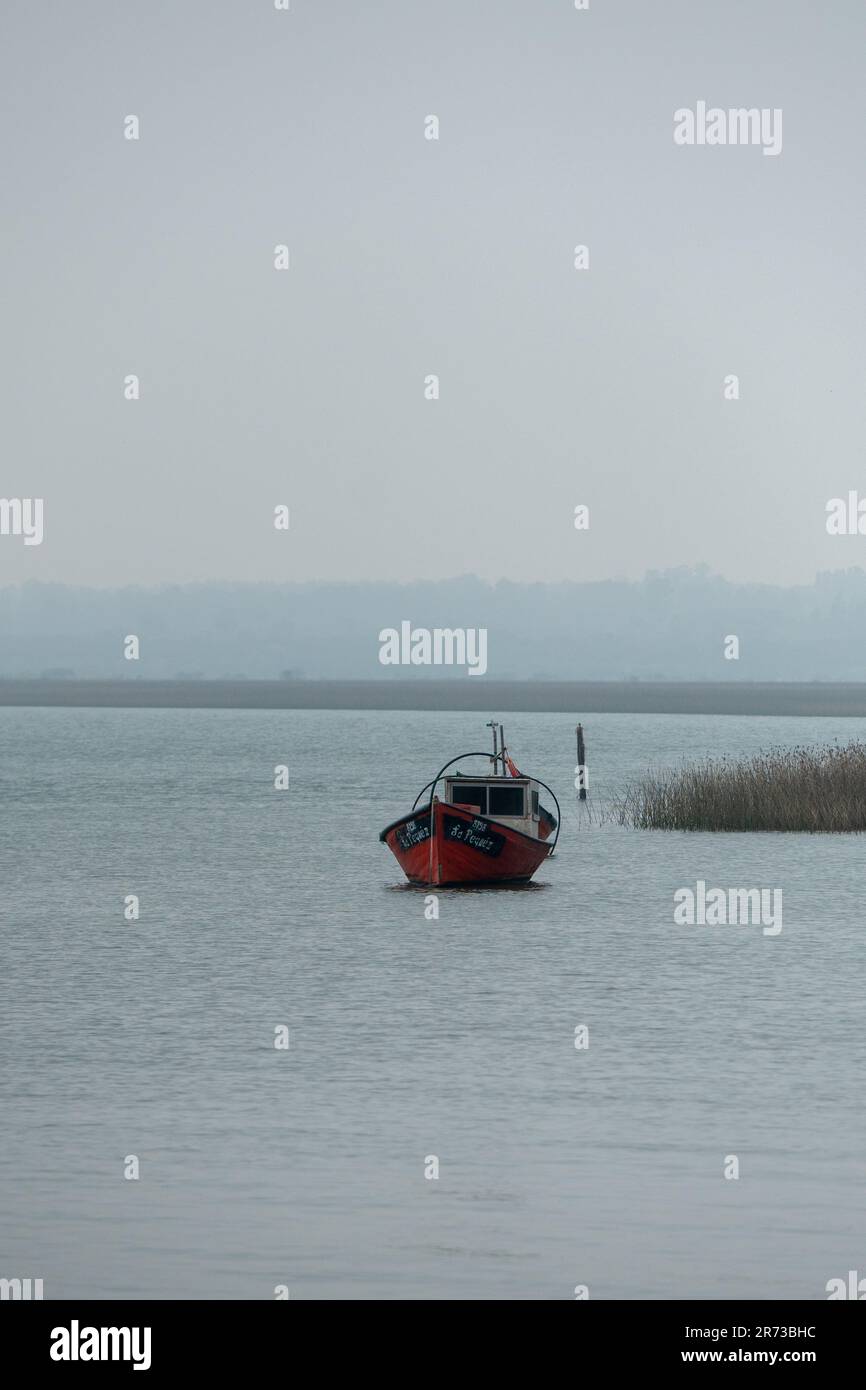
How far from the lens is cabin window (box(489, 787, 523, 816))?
38.8 metres

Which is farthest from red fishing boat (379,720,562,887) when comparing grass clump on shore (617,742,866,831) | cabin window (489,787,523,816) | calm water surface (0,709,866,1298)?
grass clump on shore (617,742,866,831)

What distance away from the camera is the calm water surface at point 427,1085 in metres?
13.1

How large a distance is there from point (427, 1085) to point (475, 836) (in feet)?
62.4

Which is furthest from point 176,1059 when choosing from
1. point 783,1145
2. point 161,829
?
point 161,829

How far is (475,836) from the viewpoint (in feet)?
126

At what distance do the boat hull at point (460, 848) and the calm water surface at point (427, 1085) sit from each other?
0.64m

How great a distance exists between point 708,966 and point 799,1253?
16.3 m

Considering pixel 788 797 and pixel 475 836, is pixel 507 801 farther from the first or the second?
pixel 788 797

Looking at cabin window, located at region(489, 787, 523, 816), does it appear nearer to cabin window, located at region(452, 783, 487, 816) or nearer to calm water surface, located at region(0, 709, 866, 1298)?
cabin window, located at region(452, 783, 487, 816)

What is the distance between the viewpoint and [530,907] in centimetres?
3753

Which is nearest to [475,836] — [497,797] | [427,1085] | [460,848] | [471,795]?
[460,848]

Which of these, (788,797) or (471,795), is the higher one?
(788,797)
